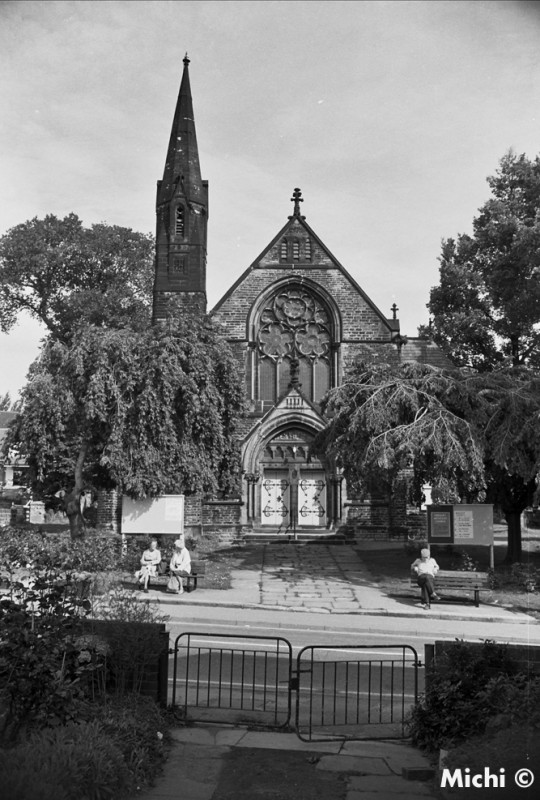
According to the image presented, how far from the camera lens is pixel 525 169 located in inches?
1224

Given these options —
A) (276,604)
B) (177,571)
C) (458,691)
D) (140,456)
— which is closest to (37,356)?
(140,456)

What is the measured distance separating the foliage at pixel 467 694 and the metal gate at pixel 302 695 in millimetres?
461

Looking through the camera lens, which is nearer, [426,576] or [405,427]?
[426,576]

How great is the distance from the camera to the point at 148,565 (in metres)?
18.5

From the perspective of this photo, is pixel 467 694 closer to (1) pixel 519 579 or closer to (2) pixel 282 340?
(1) pixel 519 579

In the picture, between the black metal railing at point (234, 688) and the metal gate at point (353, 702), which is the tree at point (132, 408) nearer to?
the black metal railing at point (234, 688)

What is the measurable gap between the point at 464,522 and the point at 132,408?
8973 millimetres

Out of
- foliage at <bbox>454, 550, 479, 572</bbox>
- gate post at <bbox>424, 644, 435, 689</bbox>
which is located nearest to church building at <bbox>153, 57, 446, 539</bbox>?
foliage at <bbox>454, 550, 479, 572</bbox>

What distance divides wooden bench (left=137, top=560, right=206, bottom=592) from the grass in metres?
4.51

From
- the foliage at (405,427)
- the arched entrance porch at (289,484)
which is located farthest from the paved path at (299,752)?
the arched entrance porch at (289,484)

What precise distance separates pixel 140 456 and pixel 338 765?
14.5 m

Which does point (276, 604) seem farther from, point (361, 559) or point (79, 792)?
point (79, 792)

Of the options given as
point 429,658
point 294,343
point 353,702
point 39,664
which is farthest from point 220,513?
point 39,664

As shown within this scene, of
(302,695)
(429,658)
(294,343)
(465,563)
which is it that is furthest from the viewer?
(294,343)
